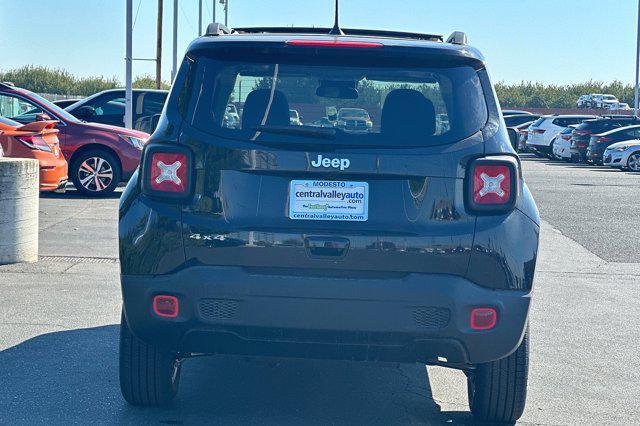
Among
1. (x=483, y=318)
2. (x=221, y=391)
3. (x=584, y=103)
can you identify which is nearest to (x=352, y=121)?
(x=483, y=318)

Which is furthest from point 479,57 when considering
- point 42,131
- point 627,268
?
point 42,131

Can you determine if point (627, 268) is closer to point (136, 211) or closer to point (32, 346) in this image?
point (32, 346)

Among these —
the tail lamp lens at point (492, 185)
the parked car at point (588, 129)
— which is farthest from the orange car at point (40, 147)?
the parked car at point (588, 129)

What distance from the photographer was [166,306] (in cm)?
472

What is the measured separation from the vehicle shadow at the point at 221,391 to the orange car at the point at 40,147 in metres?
7.92

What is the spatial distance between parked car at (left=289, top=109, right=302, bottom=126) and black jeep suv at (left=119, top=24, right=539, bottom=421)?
0.02 metres

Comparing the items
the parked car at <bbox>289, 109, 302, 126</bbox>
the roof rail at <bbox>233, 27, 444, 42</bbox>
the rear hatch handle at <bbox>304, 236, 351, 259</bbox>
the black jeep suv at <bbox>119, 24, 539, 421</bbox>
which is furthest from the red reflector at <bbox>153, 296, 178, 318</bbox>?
the roof rail at <bbox>233, 27, 444, 42</bbox>

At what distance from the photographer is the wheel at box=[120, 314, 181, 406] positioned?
17.2ft

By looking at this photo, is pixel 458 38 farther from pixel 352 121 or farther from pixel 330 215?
pixel 330 215

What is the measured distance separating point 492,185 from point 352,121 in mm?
663

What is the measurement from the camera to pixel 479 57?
489cm

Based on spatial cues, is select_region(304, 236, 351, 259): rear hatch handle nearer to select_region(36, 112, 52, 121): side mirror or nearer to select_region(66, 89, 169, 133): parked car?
select_region(36, 112, 52, 121): side mirror

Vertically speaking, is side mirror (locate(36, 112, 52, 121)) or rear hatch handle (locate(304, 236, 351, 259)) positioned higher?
side mirror (locate(36, 112, 52, 121))

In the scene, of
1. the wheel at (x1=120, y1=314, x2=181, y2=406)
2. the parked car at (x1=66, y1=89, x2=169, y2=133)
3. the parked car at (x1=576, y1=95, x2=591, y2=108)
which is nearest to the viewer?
the wheel at (x1=120, y1=314, x2=181, y2=406)
